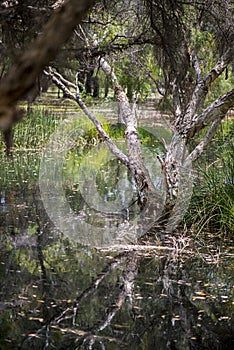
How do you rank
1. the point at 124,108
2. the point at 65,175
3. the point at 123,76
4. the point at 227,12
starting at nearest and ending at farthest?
the point at 227,12 < the point at 124,108 < the point at 65,175 < the point at 123,76

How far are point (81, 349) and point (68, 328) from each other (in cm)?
32

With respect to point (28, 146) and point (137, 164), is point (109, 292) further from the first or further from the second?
point (28, 146)

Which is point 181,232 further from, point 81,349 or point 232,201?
point 81,349

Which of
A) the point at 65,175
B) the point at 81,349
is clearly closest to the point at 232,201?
the point at 81,349

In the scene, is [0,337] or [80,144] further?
[80,144]

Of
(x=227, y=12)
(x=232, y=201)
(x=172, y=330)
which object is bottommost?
(x=172, y=330)

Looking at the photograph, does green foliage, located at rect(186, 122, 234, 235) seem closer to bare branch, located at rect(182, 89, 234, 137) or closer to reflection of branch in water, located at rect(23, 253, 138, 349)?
bare branch, located at rect(182, 89, 234, 137)

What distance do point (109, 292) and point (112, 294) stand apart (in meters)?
0.06

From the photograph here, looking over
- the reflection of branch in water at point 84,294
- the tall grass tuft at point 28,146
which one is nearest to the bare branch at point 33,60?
the reflection of branch in water at point 84,294

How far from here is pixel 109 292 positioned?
4789mm

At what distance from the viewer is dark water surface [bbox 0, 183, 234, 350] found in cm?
391

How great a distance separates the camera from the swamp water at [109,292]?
3918mm

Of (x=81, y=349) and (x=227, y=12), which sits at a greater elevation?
(x=227, y=12)

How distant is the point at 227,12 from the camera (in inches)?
240
